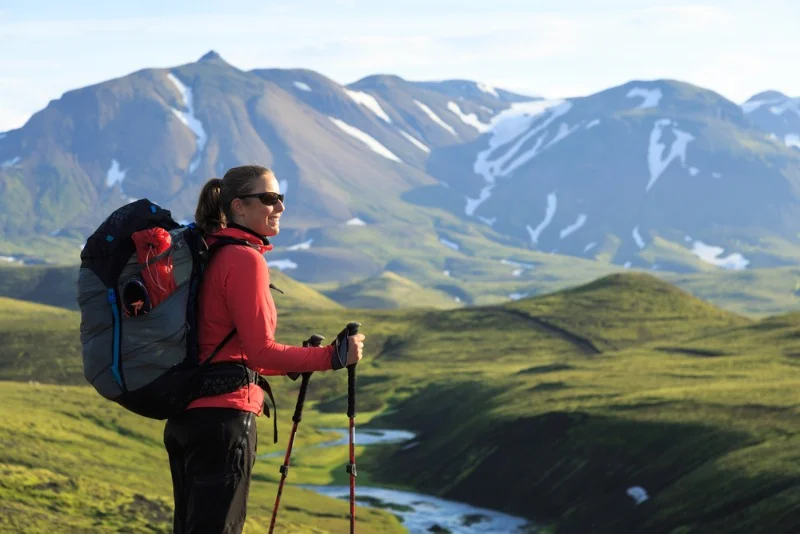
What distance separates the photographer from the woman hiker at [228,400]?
14.1 meters

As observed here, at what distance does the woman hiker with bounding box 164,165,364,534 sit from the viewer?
46.4 feet

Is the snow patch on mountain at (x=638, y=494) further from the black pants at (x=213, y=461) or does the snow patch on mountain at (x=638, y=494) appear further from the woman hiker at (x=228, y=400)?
the black pants at (x=213, y=461)

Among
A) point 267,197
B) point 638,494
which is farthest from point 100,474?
point 267,197

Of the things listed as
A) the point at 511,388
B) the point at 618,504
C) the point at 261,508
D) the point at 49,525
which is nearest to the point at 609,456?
the point at 618,504

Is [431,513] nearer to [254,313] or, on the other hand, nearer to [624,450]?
[624,450]

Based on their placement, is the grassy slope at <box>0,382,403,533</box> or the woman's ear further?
the grassy slope at <box>0,382,403,533</box>

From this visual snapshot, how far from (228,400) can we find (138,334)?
50.2 inches

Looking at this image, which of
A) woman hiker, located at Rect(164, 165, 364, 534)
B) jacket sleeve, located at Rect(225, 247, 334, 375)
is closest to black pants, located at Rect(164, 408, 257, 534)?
woman hiker, located at Rect(164, 165, 364, 534)

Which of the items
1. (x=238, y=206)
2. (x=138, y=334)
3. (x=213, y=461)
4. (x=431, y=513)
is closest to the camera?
(x=138, y=334)

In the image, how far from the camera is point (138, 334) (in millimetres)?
13992

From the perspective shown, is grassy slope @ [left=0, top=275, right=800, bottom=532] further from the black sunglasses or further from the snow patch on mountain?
the black sunglasses

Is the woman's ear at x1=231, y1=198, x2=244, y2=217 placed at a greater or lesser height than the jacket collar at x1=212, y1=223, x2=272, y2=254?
greater

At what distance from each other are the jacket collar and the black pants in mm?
2021

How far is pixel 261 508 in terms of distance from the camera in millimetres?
114688
